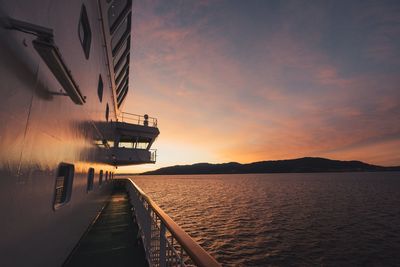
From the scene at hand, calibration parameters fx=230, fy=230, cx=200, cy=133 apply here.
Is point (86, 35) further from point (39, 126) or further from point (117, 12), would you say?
point (117, 12)

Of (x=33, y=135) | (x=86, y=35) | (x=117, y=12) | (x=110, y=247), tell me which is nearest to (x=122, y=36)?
(x=117, y=12)

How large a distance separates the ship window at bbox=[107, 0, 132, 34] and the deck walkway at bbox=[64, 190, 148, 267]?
7.32m

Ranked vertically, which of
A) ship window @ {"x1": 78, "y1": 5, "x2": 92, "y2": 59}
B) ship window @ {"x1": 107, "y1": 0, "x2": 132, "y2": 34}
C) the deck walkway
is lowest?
the deck walkway

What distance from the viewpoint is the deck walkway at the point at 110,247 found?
507 cm

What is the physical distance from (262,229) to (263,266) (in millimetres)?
9043

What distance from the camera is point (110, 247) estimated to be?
19.7 ft

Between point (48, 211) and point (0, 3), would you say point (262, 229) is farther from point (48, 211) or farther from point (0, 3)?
point (0, 3)

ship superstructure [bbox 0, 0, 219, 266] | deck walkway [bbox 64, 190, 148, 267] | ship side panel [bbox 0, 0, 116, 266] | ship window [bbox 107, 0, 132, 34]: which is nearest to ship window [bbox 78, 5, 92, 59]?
ship superstructure [bbox 0, 0, 219, 266]

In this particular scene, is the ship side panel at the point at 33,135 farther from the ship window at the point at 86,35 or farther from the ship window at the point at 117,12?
the ship window at the point at 117,12

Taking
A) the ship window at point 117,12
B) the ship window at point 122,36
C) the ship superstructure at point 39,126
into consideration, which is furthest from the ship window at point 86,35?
the ship window at point 122,36

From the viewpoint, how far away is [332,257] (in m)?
15.2

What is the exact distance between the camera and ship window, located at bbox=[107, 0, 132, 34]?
29.0 ft

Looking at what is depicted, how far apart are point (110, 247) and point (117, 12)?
8.51 metres

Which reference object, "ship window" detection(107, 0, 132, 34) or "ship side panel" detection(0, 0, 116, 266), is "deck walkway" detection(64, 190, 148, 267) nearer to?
"ship side panel" detection(0, 0, 116, 266)
